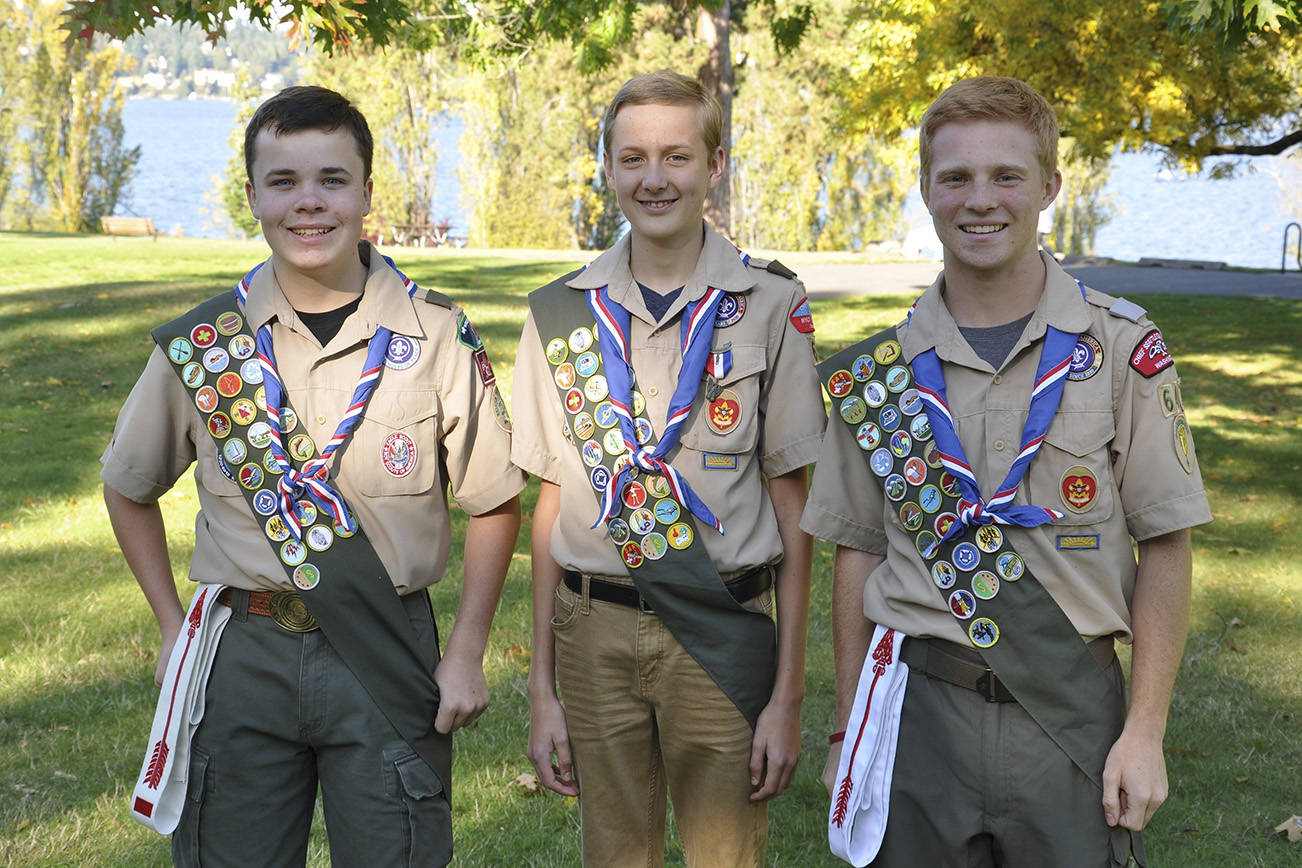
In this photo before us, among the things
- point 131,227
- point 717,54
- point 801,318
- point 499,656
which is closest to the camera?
point 801,318

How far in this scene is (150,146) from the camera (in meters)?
129

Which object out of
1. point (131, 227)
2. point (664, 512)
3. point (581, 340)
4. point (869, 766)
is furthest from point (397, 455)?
point (131, 227)

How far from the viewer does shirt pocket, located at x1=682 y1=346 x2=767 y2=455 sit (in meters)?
2.82

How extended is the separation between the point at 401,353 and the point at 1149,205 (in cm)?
7835

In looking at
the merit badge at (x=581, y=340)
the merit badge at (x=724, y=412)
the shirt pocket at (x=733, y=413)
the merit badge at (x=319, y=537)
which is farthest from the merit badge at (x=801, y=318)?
the merit badge at (x=319, y=537)

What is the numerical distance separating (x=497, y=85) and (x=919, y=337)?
1208 inches

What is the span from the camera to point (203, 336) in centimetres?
277

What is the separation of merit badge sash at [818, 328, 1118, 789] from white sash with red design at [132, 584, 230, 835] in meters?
1.53

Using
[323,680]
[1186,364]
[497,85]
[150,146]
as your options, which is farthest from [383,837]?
[150,146]

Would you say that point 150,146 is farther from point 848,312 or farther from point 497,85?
point 848,312

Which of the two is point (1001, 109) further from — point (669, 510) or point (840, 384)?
point (669, 510)

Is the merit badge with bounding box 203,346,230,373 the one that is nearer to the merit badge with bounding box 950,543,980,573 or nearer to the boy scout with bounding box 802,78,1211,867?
the boy scout with bounding box 802,78,1211,867

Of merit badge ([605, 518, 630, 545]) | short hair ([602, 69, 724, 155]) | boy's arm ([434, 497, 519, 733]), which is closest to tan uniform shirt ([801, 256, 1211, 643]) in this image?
merit badge ([605, 518, 630, 545])

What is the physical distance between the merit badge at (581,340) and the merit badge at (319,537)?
2.28ft
